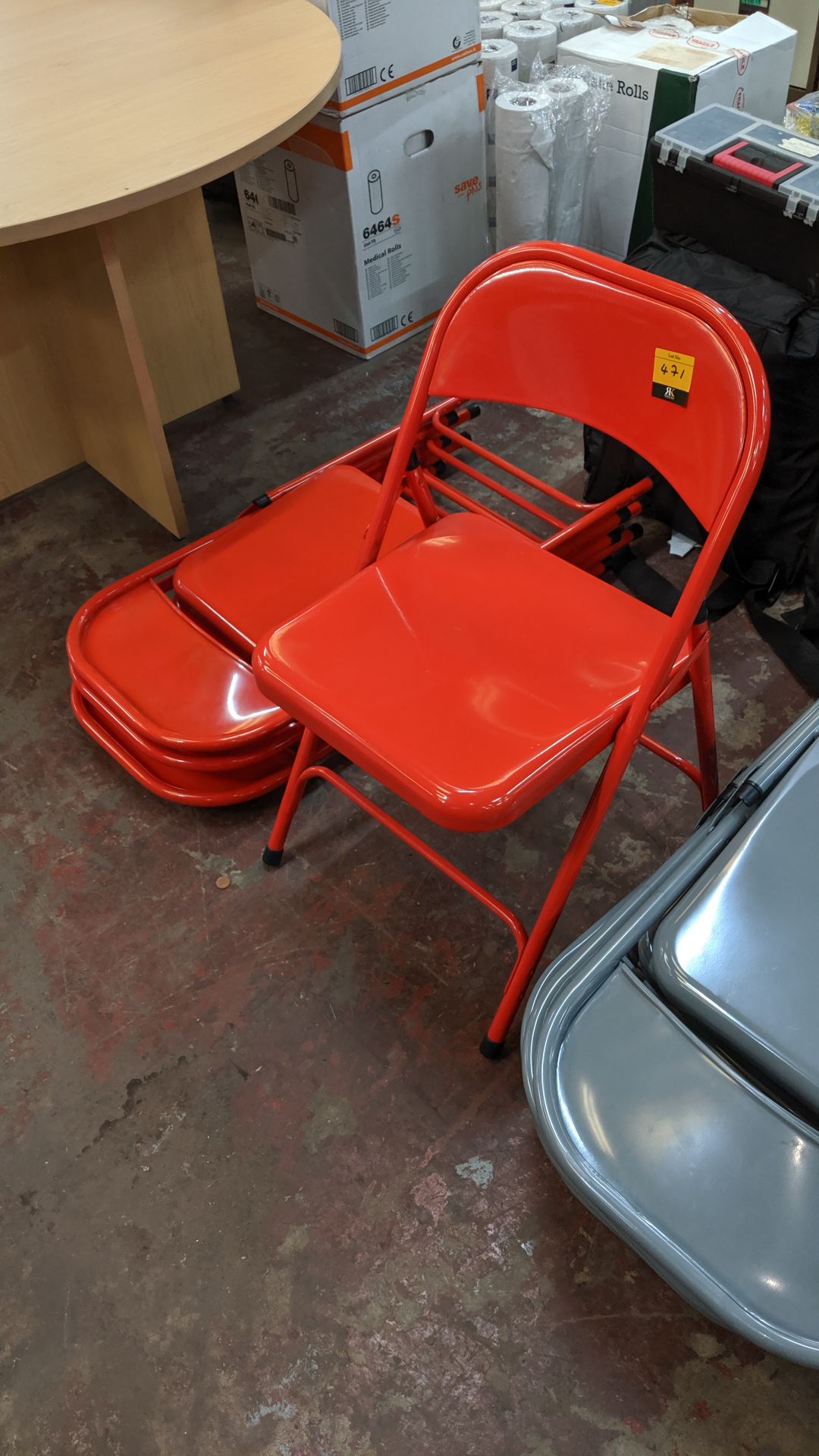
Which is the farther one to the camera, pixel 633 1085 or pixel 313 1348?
pixel 313 1348

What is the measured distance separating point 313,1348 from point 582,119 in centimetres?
274

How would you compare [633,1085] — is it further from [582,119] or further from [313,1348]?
[582,119]

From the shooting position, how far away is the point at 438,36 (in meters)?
2.42

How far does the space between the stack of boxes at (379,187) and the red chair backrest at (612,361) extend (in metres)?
1.35

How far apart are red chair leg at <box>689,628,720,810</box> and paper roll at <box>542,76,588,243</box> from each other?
1.76 m

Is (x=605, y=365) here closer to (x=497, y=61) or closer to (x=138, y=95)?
(x=138, y=95)

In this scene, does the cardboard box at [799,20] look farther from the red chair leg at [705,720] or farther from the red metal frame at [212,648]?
the red chair leg at [705,720]

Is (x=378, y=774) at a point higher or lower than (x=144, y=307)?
higher

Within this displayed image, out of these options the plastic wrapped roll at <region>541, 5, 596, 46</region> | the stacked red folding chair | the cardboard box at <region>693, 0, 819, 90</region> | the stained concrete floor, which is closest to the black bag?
the stained concrete floor

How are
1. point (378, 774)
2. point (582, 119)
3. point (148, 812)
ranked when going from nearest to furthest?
1. point (378, 774)
2. point (148, 812)
3. point (582, 119)

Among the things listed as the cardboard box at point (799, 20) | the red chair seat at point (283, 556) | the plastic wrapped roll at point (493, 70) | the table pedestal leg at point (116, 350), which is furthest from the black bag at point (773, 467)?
the cardboard box at point (799, 20)

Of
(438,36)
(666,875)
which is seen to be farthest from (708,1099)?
(438,36)

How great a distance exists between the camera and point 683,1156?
1015mm

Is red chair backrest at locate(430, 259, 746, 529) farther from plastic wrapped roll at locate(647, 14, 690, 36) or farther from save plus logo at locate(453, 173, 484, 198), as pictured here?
plastic wrapped roll at locate(647, 14, 690, 36)
